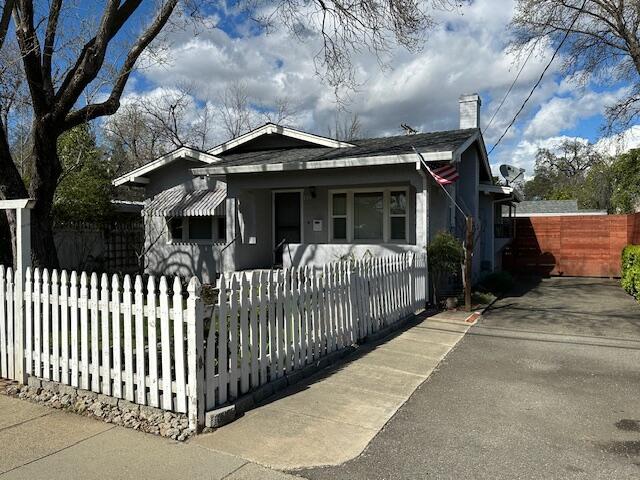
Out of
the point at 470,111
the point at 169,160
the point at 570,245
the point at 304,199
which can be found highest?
the point at 470,111

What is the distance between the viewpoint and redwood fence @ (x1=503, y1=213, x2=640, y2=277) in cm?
1770

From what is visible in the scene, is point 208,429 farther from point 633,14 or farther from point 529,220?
point 633,14

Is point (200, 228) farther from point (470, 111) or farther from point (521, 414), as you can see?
point (521, 414)

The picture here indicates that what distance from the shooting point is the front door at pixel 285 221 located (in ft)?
45.4

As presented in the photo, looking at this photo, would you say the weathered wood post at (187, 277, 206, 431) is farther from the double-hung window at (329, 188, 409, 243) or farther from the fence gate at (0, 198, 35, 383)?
the double-hung window at (329, 188, 409, 243)

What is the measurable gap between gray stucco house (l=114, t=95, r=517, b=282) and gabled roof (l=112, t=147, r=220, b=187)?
3cm

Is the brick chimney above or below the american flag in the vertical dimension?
above

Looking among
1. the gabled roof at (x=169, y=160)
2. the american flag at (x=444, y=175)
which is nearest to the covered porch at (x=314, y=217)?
the american flag at (x=444, y=175)

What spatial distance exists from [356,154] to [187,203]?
19.5ft

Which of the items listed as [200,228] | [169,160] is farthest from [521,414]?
[169,160]

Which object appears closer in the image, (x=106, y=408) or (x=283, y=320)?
(x=106, y=408)

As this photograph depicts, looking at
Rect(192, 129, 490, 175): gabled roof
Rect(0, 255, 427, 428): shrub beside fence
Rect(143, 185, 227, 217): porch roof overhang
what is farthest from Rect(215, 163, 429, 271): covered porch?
Rect(0, 255, 427, 428): shrub beside fence

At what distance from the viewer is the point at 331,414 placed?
4.45 meters

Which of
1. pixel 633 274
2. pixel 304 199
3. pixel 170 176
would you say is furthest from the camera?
pixel 170 176
